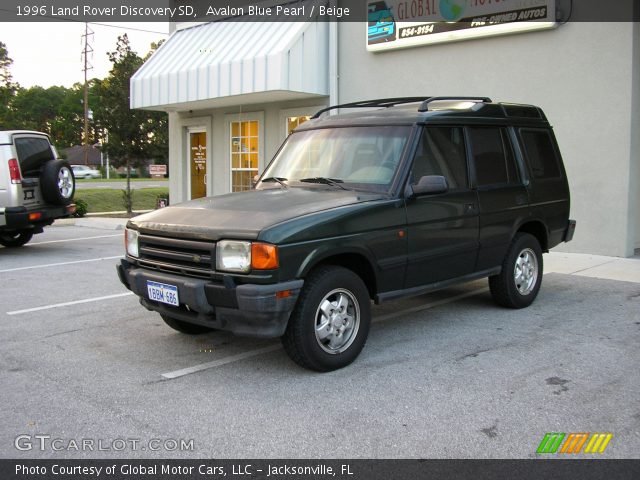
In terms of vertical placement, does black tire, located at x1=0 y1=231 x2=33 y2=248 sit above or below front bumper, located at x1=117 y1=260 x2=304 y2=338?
below

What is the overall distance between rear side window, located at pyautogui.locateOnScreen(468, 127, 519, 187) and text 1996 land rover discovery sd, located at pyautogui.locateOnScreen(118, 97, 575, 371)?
17 mm

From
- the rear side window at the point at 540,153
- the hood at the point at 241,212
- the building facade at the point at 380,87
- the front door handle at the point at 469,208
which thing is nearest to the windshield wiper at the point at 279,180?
the hood at the point at 241,212

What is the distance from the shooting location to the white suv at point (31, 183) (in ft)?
36.2

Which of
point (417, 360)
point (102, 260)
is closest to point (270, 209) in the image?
point (417, 360)

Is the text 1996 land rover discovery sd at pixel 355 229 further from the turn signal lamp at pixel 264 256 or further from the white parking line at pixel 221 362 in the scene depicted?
the white parking line at pixel 221 362

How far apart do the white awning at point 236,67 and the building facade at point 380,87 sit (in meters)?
0.03

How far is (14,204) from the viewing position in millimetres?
11078

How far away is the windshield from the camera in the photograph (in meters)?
5.34

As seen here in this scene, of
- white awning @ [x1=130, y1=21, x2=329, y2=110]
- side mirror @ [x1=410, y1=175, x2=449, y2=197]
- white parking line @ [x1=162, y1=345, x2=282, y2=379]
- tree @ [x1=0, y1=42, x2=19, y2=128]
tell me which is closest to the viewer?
white parking line @ [x1=162, y1=345, x2=282, y2=379]

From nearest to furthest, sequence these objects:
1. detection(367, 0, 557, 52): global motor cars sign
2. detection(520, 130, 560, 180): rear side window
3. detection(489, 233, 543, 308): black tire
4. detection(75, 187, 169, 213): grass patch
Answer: detection(489, 233, 543, 308): black tire < detection(520, 130, 560, 180): rear side window < detection(367, 0, 557, 52): global motor cars sign < detection(75, 187, 169, 213): grass patch

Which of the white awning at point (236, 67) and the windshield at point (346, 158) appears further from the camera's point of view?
the white awning at point (236, 67)

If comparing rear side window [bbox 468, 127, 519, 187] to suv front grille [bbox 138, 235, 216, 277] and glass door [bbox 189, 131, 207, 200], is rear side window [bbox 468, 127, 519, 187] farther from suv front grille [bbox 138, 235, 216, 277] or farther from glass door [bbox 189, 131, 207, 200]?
glass door [bbox 189, 131, 207, 200]

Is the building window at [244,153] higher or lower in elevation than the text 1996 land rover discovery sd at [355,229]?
higher

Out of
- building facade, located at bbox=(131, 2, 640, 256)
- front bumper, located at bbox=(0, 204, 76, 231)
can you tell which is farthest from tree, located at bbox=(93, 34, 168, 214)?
front bumper, located at bbox=(0, 204, 76, 231)
